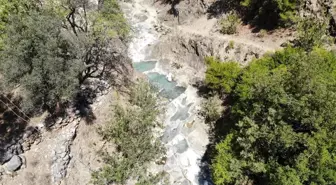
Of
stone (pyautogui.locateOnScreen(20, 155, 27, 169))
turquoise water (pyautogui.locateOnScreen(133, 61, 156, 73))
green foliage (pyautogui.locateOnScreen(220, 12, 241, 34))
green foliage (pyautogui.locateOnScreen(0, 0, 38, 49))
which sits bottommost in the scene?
stone (pyautogui.locateOnScreen(20, 155, 27, 169))

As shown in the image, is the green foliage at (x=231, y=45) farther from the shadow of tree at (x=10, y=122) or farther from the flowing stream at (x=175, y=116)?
the shadow of tree at (x=10, y=122)

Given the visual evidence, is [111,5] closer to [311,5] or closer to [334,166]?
[311,5]

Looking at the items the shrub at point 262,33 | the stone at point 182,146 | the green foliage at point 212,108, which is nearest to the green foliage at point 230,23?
the shrub at point 262,33

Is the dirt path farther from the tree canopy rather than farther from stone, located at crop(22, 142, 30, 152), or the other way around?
stone, located at crop(22, 142, 30, 152)

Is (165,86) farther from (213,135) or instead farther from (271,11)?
(271,11)

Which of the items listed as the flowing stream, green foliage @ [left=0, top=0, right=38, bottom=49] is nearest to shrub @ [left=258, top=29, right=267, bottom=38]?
the flowing stream

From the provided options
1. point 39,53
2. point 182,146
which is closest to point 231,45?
point 182,146
